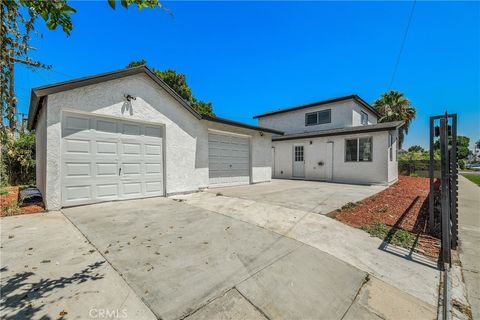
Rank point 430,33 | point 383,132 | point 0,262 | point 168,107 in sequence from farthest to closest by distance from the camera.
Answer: point 383,132
point 430,33
point 168,107
point 0,262

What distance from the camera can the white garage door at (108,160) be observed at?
5.76 meters

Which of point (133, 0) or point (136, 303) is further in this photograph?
point (136, 303)

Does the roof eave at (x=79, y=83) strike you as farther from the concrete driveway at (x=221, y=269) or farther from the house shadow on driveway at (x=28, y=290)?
the house shadow on driveway at (x=28, y=290)

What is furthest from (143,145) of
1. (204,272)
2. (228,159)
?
(204,272)

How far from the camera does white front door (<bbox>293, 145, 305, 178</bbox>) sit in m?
14.7

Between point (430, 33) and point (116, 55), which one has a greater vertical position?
point (116, 55)

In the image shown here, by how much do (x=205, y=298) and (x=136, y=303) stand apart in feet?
2.34

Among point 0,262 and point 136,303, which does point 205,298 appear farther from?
point 0,262

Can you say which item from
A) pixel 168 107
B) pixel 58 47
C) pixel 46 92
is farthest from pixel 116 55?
pixel 46 92

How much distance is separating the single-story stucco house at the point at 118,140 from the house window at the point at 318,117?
9.13 metres

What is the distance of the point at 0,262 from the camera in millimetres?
2785

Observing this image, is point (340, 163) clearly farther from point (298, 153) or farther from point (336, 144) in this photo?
point (298, 153)

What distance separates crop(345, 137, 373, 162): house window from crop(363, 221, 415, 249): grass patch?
8.51m

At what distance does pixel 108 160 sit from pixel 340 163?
496 inches
